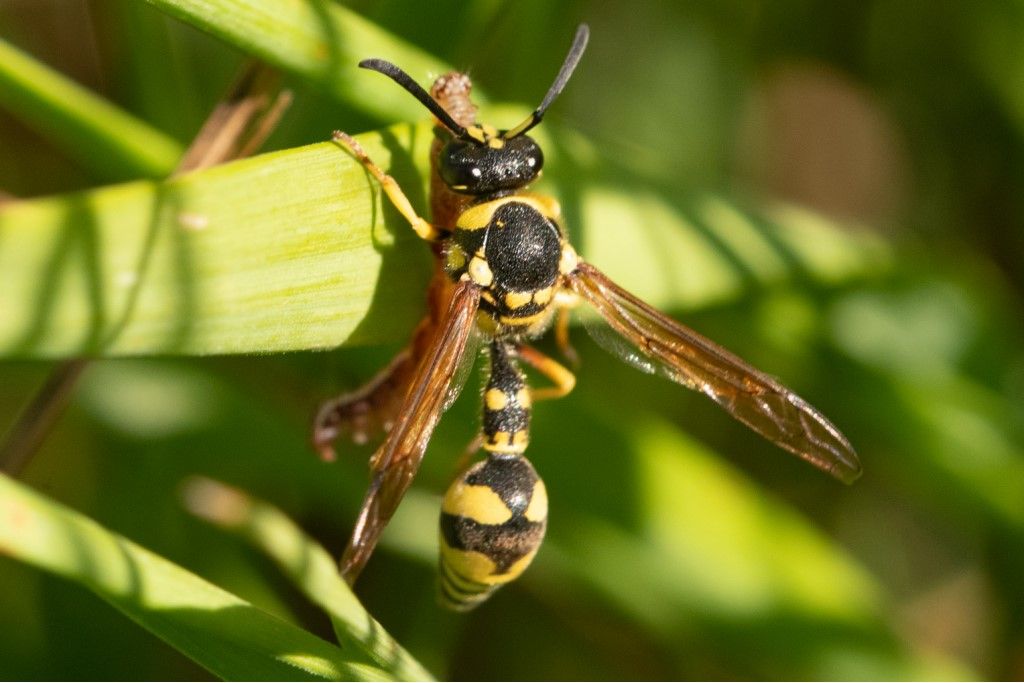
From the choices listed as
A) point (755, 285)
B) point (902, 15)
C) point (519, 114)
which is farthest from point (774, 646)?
point (902, 15)

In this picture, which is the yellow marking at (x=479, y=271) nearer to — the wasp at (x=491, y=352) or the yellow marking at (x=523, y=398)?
the wasp at (x=491, y=352)

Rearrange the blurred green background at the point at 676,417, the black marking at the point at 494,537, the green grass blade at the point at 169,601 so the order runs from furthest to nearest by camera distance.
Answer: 1. the blurred green background at the point at 676,417
2. the black marking at the point at 494,537
3. the green grass blade at the point at 169,601

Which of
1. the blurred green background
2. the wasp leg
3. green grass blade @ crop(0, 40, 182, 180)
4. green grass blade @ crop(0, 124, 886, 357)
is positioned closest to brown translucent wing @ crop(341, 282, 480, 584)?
green grass blade @ crop(0, 124, 886, 357)

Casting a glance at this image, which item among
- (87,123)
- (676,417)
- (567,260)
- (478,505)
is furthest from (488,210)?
(676,417)

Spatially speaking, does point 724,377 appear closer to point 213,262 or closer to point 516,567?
point 516,567

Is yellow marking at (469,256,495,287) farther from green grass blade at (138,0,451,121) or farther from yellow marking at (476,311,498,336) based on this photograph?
green grass blade at (138,0,451,121)

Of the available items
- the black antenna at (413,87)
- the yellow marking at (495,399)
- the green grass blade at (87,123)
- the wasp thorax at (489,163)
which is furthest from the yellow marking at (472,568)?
the green grass blade at (87,123)
